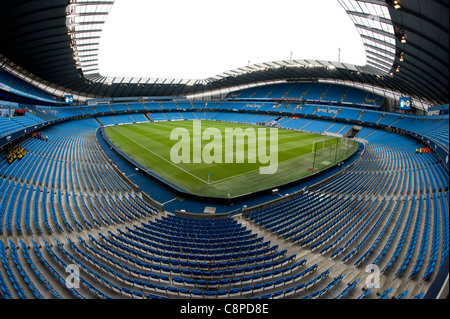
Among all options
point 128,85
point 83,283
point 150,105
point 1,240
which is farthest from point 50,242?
point 150,105

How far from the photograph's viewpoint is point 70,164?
88.3 ft

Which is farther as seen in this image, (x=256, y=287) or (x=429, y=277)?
(x=256, y=287)

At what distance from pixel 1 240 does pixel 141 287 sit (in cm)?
753

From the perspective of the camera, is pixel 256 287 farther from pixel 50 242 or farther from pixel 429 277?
pixel 50 242
